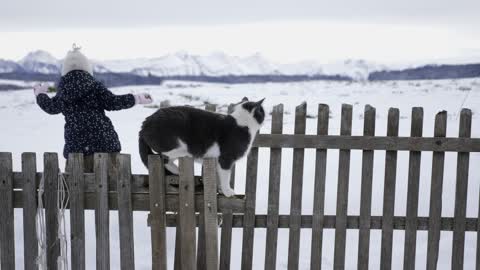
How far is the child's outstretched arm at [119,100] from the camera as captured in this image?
149 inches

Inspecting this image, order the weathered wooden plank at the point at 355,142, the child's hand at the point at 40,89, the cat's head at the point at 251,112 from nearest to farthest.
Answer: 1. the cat's head at the point at 251,112
2. the child's hand at the point at 40,89
3. the weathered wooden plank at the point at 355,142

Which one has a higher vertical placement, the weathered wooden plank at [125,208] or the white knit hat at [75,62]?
the white knit hat at [75,62]

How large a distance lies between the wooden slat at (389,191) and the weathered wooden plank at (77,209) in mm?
2420

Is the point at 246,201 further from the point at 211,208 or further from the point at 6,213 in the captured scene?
the point at 6,213

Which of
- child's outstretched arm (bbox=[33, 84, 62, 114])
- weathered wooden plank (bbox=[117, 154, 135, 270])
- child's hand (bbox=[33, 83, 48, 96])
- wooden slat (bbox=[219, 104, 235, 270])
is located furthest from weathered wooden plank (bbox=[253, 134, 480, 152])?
child's hand (bbox=[33, 83, 48, 96])

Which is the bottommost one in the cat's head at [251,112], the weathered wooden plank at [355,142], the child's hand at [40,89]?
the weathered wooden plank at [355,142]

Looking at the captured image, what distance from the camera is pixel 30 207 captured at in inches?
140

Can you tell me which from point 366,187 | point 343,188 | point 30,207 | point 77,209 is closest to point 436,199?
point 366,187

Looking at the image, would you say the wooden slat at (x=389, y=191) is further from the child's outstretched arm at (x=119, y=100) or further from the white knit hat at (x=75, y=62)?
the white knit hat at (x=75, y=62)

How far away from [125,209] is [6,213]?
0.85 m

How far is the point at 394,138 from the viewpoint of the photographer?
167 inches

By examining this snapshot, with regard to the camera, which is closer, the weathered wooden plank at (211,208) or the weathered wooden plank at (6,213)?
the weathered wooden plank at (211,208)

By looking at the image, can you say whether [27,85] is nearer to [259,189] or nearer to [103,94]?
[259,189]

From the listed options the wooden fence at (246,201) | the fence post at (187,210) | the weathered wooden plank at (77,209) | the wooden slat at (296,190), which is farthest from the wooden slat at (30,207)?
the wooden slat at (296,190)
